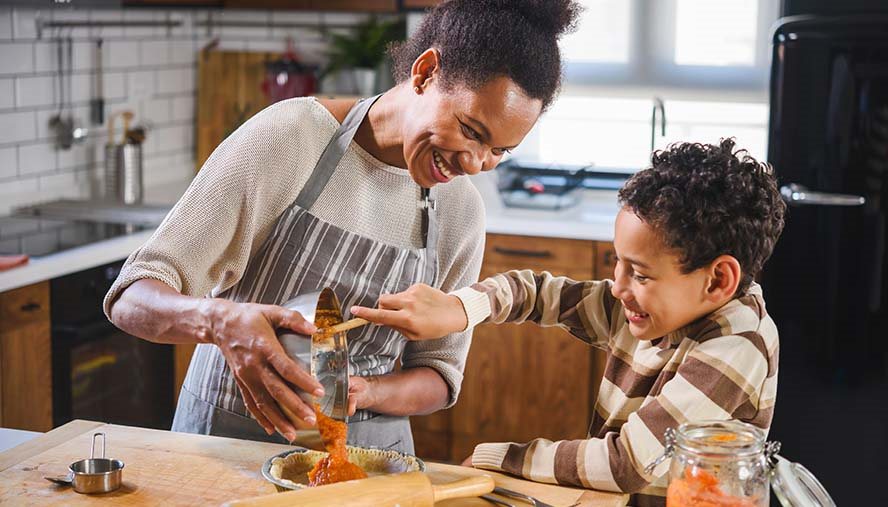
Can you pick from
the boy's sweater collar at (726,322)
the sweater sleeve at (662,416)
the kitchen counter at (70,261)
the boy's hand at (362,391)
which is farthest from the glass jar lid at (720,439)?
the kitchen counter at (70,261)

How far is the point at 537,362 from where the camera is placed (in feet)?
11.9

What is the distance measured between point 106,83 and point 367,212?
2.39m

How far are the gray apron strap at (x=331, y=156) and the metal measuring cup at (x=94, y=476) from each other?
479 millimetres

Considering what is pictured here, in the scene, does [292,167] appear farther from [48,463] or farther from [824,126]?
[824,126]

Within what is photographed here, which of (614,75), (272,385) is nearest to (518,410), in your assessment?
(614,75)

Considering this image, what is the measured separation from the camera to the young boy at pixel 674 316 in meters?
1.39

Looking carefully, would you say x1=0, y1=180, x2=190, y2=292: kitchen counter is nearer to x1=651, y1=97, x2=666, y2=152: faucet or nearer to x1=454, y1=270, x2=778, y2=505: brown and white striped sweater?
x1=454, y1=270, x2=778, y2=505: brown and white striped sweater

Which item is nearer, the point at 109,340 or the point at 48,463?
the point at 48,463

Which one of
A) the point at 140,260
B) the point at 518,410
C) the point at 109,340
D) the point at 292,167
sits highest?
the point at 292,167

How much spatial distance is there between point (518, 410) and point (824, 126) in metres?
1.34

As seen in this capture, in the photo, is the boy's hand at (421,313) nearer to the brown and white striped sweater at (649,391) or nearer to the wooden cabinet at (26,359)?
the brown and white striped sweater at (649,391)

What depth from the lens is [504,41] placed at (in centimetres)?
154

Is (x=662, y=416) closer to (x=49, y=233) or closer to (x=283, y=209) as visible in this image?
(x=283, y=209)

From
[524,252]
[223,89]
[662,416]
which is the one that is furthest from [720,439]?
[223,89]
